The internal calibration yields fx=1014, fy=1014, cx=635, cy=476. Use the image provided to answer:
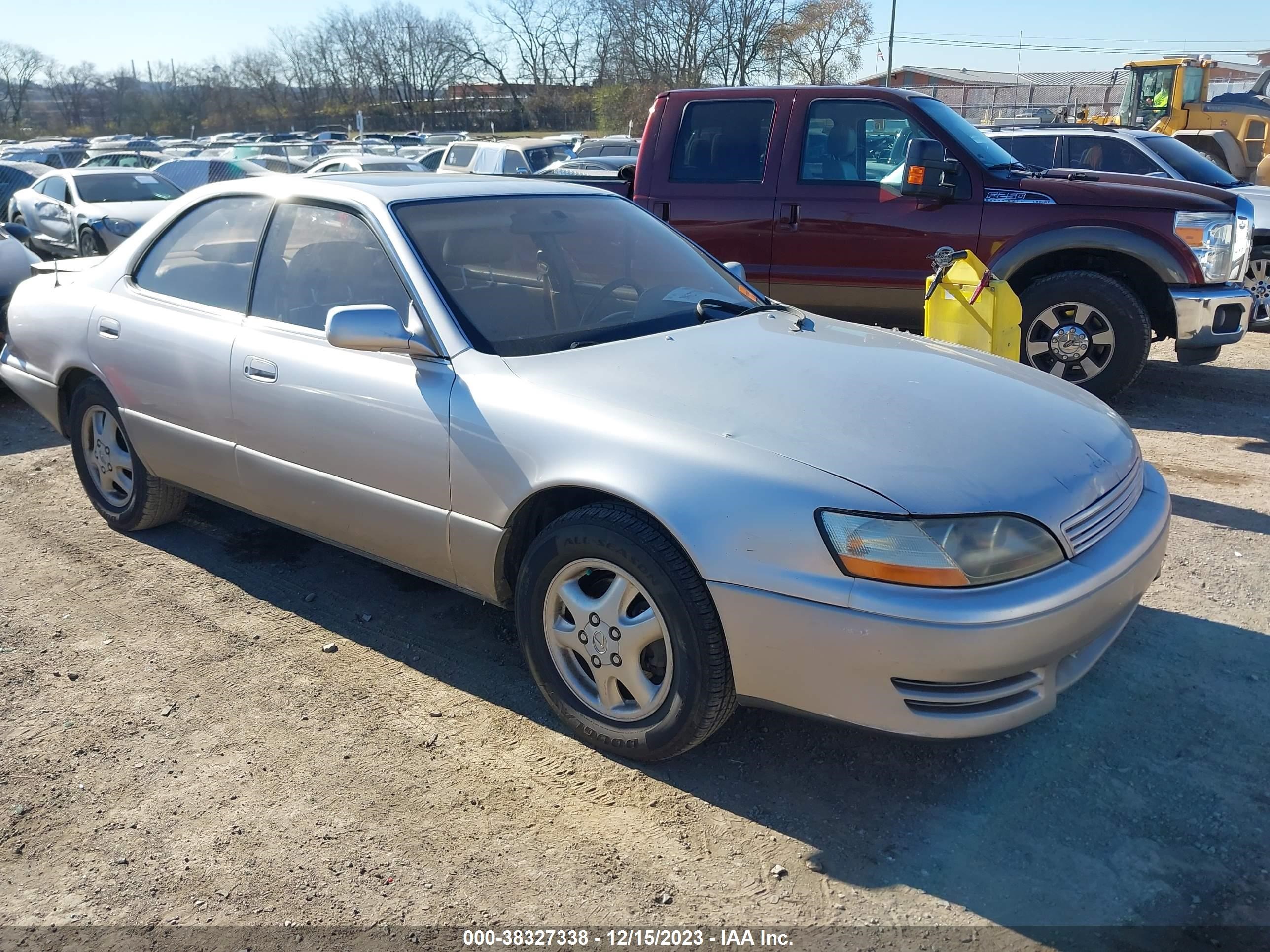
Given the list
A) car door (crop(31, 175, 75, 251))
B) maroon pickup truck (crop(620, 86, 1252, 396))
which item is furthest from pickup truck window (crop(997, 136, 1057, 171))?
car door (crop(31, 175, 75, 251))

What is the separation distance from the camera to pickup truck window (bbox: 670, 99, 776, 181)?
22.1ft

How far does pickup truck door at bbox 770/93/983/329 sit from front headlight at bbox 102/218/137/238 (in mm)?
10480

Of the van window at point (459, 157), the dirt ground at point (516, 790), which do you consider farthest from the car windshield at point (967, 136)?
the van window at point (459, 157)

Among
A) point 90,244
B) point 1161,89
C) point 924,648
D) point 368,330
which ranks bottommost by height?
point 924,648

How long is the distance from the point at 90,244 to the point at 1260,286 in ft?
45.5

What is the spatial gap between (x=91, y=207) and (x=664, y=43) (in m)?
40.6

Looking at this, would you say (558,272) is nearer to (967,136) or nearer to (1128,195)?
(967,136)

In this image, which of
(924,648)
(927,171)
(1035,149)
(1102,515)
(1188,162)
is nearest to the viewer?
(924,648)


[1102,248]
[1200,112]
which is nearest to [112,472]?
[1102,248]

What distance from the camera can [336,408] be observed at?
3.38 metres

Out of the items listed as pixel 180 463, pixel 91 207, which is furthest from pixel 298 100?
pixel 180 463

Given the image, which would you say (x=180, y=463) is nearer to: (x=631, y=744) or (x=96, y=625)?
(x=96, y=625)

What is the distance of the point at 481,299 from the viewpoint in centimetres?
334

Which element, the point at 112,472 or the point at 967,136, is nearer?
the point at 112,472
